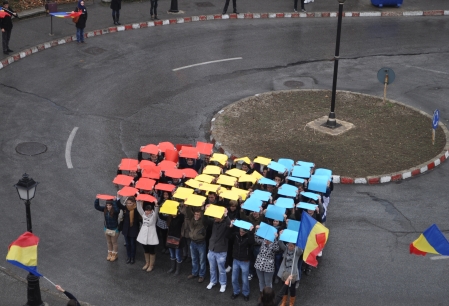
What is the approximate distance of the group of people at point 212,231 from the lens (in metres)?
12.8

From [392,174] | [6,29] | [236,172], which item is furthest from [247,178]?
[6,29]

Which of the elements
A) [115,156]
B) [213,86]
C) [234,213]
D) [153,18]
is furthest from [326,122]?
[153,18]

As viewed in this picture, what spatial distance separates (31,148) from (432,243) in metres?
11.0

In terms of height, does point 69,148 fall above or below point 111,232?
above

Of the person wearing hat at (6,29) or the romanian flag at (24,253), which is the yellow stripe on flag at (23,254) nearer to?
the romanian flag at (24,253)

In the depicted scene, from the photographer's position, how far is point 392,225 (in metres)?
15.4

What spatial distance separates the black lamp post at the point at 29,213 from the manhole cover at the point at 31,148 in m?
6.28

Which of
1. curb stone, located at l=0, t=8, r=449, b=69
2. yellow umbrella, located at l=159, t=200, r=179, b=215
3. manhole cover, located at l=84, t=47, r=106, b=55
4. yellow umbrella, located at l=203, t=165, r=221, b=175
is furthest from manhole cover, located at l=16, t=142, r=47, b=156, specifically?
curb stone, located at l=0, t=8, r=449, b=69

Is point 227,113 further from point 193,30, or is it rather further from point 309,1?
point 309,1

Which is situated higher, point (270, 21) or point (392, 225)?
point (270, 21)

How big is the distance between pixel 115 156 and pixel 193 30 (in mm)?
11593

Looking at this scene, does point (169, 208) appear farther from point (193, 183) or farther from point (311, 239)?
point (311, 239)

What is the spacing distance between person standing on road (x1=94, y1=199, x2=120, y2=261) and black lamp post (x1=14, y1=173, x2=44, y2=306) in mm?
1673

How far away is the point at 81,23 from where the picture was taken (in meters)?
26.0
